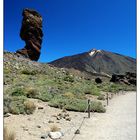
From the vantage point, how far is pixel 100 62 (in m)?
118

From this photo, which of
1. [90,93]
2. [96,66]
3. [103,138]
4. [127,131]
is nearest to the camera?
[103,138]

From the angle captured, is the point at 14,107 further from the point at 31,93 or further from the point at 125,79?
the point at 125,79

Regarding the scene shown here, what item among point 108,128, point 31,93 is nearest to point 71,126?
point 108,128

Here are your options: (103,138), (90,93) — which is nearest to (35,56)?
(90,93)

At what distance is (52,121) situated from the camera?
1030 cm

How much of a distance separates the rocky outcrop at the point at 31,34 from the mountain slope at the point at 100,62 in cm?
Answer: 6071

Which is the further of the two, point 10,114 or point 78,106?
point 78,106

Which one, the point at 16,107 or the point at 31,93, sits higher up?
the point at 31,93

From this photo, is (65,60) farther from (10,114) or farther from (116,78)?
(10,114)

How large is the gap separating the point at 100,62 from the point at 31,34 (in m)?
77.4

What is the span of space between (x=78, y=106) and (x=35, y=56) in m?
30.9

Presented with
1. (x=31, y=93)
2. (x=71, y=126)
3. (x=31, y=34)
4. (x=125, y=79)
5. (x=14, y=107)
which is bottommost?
(x=71, y=126)

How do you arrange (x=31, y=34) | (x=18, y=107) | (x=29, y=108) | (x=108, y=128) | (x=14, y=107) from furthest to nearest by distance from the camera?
(x=31, y=34), (x=29, y=108), (x=18, y=107), (x=14, y=107), (x=108, y=128)

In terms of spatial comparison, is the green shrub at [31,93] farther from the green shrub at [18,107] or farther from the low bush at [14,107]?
the low bush at [14,107]
